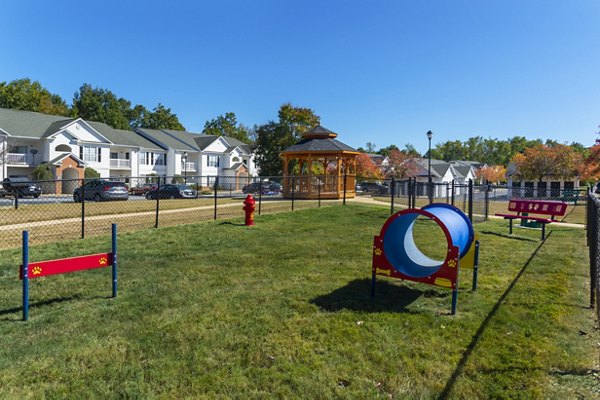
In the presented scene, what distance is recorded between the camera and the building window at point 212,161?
56109mm

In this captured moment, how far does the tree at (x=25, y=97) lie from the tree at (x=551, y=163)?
2540 inches

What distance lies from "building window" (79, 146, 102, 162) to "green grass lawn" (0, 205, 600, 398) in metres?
38.4

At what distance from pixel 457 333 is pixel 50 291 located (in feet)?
17.8

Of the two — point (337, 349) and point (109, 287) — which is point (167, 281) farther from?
point (337, 349)

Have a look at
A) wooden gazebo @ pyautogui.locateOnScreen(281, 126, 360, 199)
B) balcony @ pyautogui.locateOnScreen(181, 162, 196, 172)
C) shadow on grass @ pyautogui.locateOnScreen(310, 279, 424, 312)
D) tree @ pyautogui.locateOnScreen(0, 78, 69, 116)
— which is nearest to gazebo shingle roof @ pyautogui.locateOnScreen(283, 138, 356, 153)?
wooden gazebo @ pyautogui.locateOnScreen(281, 126, 360, 199)

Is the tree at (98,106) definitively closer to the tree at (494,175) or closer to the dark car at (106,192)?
the dark car at (106,192)

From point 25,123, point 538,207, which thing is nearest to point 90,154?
point 25,123

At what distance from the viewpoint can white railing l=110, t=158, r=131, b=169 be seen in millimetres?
45656

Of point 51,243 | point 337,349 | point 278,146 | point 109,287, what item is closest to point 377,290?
point 337,349

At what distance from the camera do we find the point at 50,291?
5.91 metres

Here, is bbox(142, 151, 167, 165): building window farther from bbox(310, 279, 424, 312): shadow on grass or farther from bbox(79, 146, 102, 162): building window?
bbox(310, 279, 424, 312): shadow on grass

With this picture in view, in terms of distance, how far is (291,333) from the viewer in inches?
177

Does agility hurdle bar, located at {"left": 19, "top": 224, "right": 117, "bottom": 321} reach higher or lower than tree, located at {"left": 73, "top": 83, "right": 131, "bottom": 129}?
lower

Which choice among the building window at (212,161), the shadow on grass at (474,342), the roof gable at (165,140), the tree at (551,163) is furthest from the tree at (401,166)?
the shadow on grass at (474,342)
